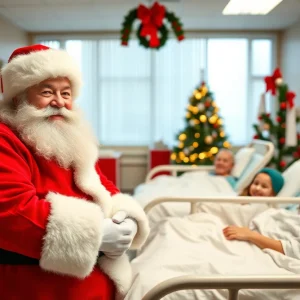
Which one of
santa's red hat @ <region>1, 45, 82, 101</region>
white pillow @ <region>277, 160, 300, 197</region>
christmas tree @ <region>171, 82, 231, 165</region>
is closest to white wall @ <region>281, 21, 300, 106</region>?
christmas tree @ <region>171, 82, 231, 165</region>

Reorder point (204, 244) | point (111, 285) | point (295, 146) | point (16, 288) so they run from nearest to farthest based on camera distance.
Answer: point (16, 288)
point (111, 285)
point (204, 244)
point (295, 146)

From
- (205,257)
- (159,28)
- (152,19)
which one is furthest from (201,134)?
(205,257)

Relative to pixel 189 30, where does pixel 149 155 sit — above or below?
below

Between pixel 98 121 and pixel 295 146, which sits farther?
pixel 98 121

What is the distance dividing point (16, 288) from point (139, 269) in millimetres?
605

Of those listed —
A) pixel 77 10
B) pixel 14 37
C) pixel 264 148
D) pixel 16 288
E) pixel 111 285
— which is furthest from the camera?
pixel 14 37

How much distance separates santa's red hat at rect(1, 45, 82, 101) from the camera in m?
1.32

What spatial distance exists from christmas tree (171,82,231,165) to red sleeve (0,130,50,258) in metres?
4.66

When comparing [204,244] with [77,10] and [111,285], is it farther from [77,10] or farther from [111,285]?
[77,10]

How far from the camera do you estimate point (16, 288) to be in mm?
1193

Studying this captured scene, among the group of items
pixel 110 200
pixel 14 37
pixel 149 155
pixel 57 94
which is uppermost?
pixel 14 37

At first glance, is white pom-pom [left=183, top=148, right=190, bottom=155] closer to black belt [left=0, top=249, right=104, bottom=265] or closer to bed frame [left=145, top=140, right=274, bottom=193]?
bed frame [left=145, top=140, right=274, bottom=193]

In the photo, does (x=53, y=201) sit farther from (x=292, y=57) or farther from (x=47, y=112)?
(x=292, y=57)

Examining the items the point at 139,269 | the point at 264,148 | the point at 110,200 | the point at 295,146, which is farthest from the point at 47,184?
the point at 295,146
